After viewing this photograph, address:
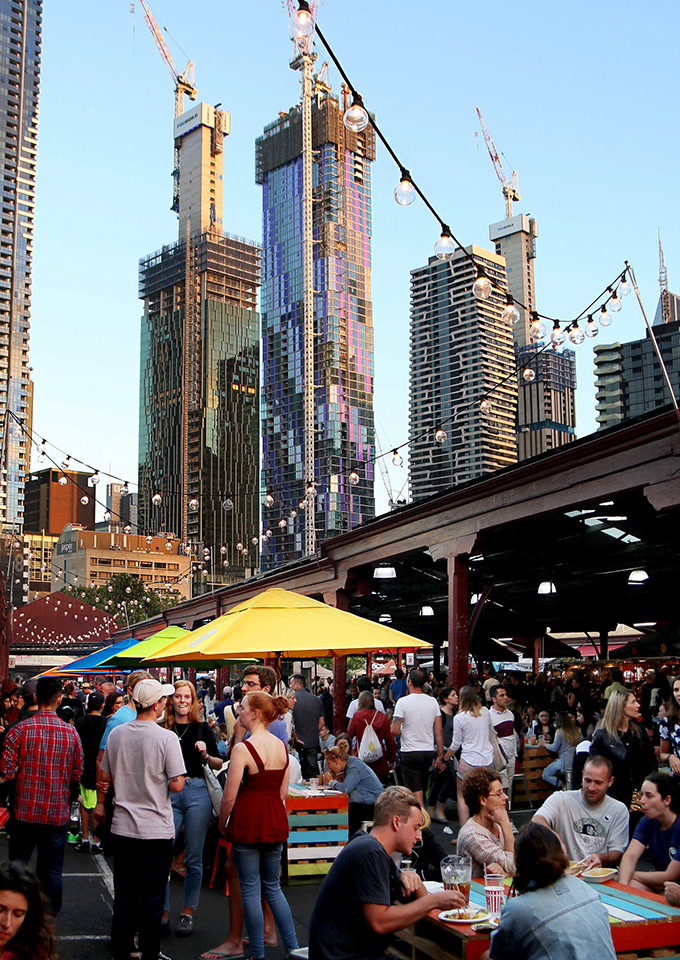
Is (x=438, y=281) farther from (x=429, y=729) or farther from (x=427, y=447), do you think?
(x=429, y=729)

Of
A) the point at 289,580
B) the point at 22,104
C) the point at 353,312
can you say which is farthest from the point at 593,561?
the point at 22,104

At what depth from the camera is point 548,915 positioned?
11.3 ft

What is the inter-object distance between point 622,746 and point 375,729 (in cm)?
346

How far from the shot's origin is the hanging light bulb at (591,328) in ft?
42.2

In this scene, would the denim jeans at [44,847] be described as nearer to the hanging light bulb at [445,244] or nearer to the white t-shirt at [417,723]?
the white t-shirt at [417,723]

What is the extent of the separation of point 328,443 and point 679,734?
178363mm

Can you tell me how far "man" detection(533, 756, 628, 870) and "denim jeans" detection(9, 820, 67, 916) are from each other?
340 centimetres

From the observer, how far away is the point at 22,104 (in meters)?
185

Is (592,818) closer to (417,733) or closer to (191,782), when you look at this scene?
(191,782)

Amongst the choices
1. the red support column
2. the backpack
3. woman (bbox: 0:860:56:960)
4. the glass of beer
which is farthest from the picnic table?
the red support column

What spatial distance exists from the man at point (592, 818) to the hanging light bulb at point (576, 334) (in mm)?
8904

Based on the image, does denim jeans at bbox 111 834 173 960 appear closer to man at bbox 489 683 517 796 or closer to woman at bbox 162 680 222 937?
woman at bbox 162 680 222 937

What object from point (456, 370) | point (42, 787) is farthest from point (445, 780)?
point (456, 370)

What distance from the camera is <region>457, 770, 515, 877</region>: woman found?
5.50 meters
